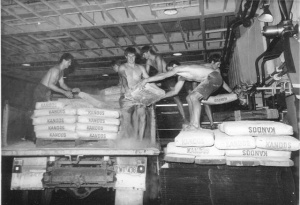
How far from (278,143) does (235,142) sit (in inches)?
23.5

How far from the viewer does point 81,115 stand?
411cm

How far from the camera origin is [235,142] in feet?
11.0

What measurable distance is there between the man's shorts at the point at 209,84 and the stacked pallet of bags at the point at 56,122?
7.86 feet

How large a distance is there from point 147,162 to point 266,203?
1.77m

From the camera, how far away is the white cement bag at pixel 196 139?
347 cm

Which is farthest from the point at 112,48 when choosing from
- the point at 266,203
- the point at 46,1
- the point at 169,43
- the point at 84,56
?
the point at 266,203

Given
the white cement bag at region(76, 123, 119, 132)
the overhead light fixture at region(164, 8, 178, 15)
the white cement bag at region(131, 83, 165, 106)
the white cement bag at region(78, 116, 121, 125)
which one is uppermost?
the overhead light fixture at region(164, 8, 178, 15)

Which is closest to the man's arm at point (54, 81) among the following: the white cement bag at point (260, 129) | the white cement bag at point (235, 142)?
the white cement bag at point (235, 142)

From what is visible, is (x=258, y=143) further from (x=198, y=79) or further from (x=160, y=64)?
(x=160, y=64)

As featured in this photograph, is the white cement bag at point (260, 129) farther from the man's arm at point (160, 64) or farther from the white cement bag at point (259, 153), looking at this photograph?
the man's arm at point (160, 64)

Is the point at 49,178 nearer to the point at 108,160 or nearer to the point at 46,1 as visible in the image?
the point at 108,160

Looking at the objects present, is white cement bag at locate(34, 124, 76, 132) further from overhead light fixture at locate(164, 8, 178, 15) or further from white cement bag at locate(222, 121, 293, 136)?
overhead light fixture at locate(164, 8, 178, 15)

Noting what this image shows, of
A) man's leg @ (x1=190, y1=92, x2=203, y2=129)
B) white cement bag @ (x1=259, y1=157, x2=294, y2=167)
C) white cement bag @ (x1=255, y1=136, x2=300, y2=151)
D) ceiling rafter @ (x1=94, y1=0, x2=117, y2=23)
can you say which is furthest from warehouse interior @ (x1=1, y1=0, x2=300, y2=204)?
man's leg @ (x1=190, y1=92, x2=203, y2=129)

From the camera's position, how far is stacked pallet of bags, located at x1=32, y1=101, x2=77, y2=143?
13.4ft
